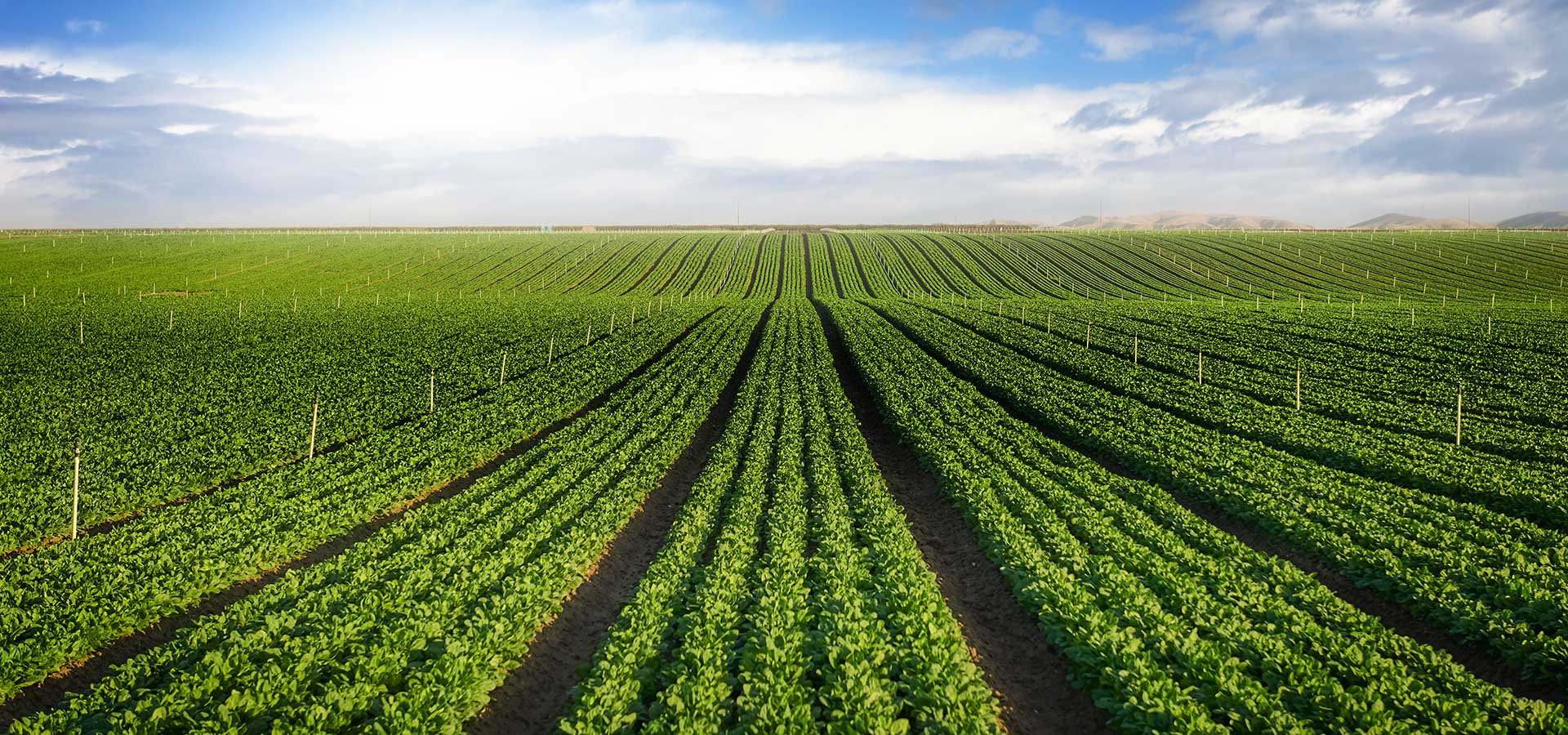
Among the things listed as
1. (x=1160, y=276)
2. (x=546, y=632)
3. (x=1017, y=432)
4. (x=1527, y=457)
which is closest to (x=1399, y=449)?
(x=1527, y=457)

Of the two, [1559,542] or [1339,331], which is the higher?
[1339,331]

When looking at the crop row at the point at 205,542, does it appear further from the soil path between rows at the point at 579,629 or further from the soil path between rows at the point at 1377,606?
the soil path between rows at the point at 1377,606

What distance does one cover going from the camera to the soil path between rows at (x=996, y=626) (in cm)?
843

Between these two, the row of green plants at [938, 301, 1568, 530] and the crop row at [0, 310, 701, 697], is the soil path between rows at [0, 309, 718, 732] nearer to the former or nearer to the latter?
the crop row at [0, 310, 701, 697]

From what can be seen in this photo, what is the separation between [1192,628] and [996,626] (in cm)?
254

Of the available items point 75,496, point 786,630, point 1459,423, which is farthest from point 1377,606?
point 75,496

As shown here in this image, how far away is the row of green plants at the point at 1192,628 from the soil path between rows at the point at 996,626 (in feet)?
0.89

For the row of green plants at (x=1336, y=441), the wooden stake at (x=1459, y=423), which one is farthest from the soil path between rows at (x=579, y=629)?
the wooden stake at (x=1459, y=423)

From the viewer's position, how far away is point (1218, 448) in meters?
18.6

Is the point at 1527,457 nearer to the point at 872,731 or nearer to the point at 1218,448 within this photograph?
the point at 1218,448

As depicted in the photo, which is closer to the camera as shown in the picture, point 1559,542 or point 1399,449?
point 1559,542

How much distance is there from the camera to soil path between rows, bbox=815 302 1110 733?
843 centimetres

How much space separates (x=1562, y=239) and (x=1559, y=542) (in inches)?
5436

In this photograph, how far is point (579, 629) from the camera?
1056cm
